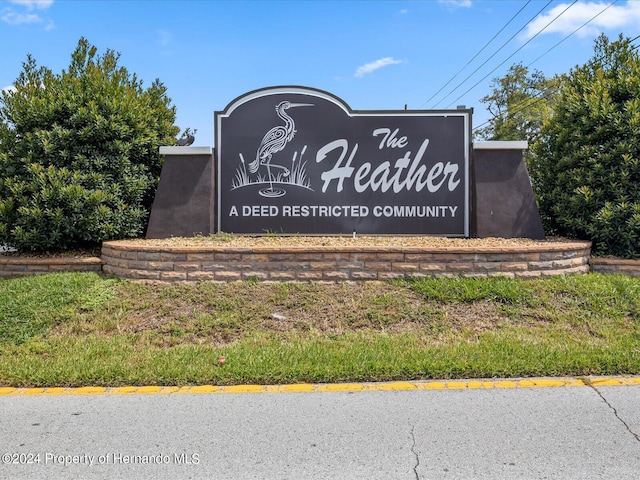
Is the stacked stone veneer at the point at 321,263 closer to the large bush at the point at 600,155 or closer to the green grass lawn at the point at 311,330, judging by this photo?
the green grass lawn at the point at 311,330

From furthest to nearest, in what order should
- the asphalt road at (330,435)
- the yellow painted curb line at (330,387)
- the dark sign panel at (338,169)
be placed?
the dark sign panel at (338,169)
the yellow painted curb line at (330,387)
the asphalt road at (330,435)

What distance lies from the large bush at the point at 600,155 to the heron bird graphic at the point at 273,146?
4.53 m

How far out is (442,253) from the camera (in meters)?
6.91

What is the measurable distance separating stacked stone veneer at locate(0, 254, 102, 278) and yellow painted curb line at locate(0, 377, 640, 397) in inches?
133

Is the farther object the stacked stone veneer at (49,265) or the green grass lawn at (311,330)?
the stacked stone veneer at (49,265)

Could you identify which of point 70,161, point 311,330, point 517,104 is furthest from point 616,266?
point 517,104

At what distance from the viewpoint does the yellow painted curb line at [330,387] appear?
14.5 feet

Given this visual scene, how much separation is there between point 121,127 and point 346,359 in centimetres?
551

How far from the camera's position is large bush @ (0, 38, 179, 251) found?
771cm

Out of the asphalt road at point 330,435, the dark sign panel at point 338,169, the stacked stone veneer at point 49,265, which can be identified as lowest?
the asphalt road at point 330,435

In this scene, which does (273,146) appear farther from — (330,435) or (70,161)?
(330,435)

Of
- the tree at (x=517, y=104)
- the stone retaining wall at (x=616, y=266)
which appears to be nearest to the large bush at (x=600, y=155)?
the stone retaining wall at (x=616, y=266)

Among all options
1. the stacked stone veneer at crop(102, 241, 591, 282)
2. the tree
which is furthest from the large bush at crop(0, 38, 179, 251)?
the tree

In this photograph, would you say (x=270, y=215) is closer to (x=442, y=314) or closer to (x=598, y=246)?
(x=442, y=314)
